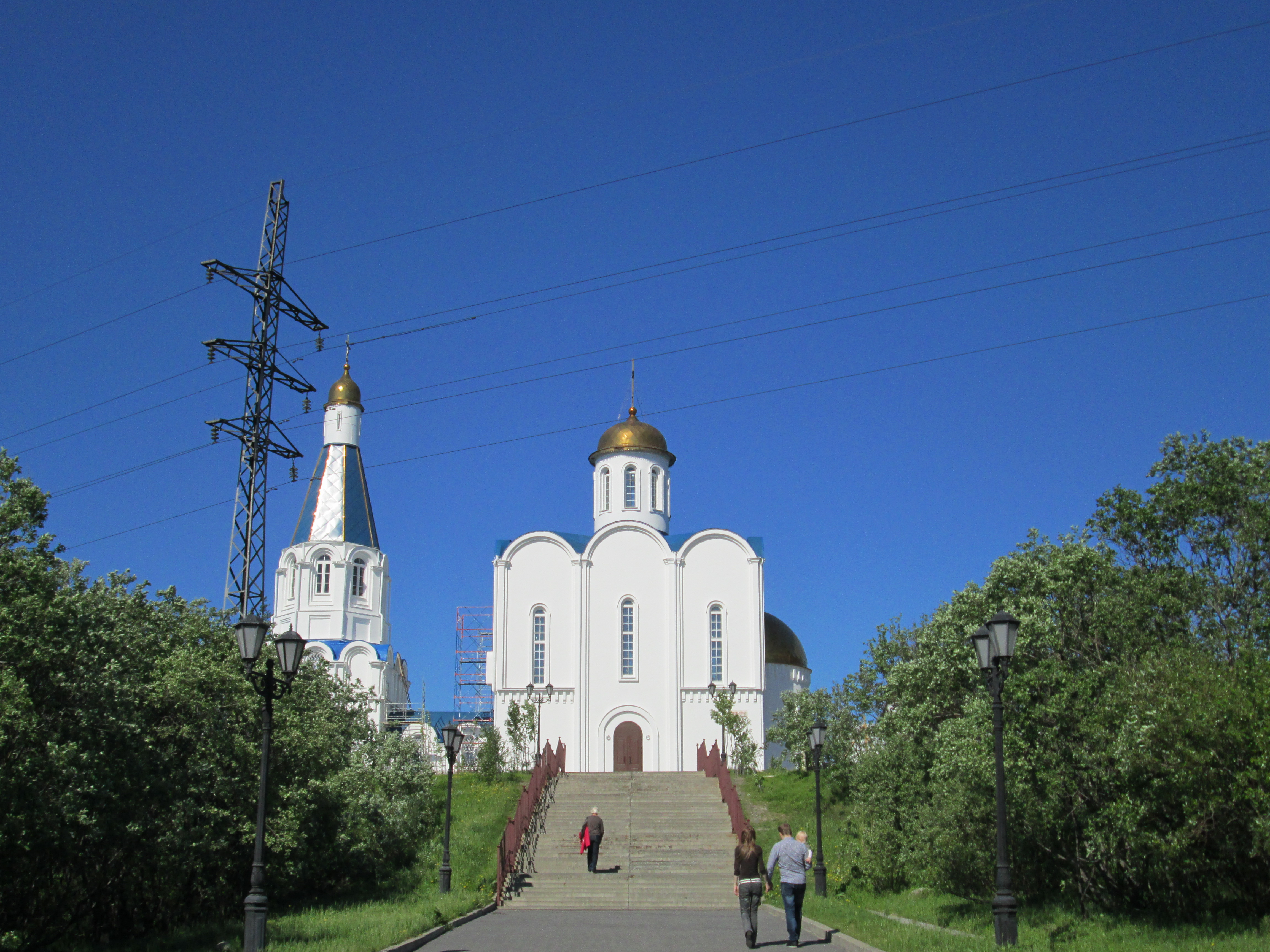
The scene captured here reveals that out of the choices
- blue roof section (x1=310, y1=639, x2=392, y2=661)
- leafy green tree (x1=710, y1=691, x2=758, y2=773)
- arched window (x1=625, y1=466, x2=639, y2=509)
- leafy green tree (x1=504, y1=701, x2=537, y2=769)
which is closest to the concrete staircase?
leafy green tree (x1=710, y1=691, x2=758, y2=773)

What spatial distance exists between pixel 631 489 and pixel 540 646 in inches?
284

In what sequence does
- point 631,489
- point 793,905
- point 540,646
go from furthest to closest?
point 631,489
point 540,646
point 793,905

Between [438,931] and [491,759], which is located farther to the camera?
[491,759]

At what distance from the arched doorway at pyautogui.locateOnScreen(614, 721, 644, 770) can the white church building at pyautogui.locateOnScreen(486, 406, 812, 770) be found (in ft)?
0.14

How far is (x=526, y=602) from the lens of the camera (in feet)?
135

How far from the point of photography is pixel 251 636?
1354cm

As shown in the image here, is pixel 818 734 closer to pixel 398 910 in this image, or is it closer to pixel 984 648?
pixel 398 910

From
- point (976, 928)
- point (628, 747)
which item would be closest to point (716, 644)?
point (628, 747)

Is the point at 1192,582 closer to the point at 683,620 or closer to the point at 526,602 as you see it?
the point at 683,620

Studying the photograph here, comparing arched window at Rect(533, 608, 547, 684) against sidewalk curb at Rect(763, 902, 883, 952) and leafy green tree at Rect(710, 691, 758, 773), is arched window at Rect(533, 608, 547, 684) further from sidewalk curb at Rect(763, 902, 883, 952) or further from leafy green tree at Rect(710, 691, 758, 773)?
sidewalk curb at Rect(763, 902, 883, 952)

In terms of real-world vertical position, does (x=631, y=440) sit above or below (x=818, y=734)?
above

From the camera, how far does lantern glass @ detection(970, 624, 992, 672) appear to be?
1317 cm

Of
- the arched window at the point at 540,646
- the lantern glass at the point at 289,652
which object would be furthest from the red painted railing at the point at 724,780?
the lantern glass at the point at 289,652

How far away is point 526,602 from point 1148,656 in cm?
2848
